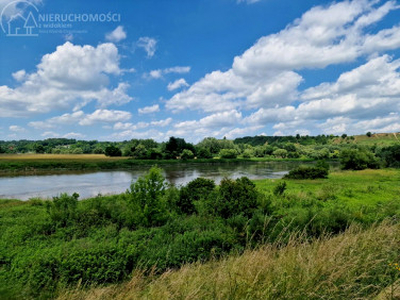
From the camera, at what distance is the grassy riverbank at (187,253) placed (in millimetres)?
3139

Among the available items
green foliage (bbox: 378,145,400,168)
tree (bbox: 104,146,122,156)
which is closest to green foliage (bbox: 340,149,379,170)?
green foliage (bbox: 378,145,400,168)

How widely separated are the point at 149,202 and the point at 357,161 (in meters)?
48.0

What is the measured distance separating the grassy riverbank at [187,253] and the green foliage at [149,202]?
6 cm

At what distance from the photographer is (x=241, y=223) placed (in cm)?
823

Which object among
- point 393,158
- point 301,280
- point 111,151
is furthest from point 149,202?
point 111,151

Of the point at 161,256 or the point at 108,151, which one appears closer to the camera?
the point at 161,256

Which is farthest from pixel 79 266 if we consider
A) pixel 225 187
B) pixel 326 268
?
pixel 225 187

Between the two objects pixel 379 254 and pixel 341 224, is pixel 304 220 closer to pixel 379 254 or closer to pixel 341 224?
pixel 341 224

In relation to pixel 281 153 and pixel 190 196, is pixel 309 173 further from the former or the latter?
pixel 281 153

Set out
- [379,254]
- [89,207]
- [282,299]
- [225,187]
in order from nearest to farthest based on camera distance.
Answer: [282,299] → [379,254] → [89,207] → [225,187]

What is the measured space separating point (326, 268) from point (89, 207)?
32.0 ft

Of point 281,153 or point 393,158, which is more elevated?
point 281,153

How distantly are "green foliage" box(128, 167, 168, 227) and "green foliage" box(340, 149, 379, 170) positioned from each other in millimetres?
47273

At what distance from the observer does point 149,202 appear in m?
8.95
